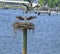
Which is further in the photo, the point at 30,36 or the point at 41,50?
the point at 30,36

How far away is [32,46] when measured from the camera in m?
3.27

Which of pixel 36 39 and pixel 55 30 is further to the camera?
pixel 55 30

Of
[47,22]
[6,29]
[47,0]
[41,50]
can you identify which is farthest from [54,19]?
[47,0]

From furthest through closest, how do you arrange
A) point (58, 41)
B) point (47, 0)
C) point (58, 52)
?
point (47, 0)
point (58, 41)
point (58, 52)

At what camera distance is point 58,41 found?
342 centimetres

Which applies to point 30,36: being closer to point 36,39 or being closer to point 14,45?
point 36,39

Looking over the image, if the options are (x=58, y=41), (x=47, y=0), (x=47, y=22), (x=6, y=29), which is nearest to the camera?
(x=58, y=41)

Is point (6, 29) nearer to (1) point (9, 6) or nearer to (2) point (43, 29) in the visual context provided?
(2) point (43, 29)

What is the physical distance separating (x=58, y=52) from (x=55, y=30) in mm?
730

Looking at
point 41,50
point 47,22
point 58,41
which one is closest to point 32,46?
point 41,50

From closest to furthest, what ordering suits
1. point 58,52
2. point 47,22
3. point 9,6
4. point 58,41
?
point 58,52, point 58,41, point 47,22, point 9,6

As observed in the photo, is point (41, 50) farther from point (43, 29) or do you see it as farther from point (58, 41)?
point (43, 29)

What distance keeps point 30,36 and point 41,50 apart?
388 millimetres

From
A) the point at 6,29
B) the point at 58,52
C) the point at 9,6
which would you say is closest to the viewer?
the point at 58,52
